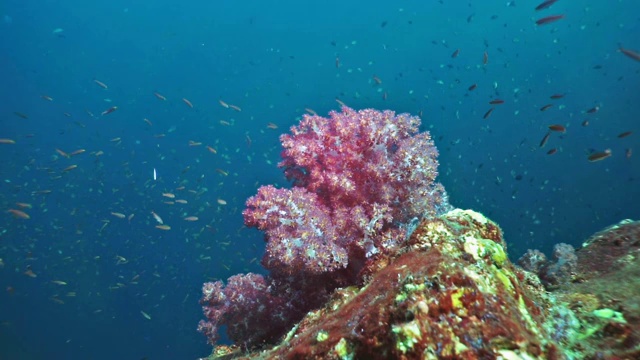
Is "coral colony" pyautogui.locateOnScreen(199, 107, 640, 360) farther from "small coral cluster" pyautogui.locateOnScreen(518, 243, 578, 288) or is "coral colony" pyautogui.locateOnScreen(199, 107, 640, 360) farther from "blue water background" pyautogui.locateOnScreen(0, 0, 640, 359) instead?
"blue water background" pyautogui.locateOnScreen(0, 0, 640, 359)

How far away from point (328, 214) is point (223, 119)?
6204 cm

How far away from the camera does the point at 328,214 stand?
4301 mm

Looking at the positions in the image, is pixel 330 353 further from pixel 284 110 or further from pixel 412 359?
pixel 284 110

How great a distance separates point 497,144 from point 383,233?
54.8 metres

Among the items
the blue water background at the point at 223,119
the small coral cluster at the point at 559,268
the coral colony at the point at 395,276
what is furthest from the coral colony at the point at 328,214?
the blue water background at the point at 223,119

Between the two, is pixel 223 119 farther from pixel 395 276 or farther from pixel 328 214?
pixel 395 276

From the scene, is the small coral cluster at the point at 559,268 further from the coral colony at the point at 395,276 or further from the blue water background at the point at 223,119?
the blue water background at the point at 223,119

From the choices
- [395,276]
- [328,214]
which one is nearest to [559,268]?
[328,214]

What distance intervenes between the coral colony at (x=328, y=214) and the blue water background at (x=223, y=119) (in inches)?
1209

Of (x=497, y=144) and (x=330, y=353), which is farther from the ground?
(x=497, y=144)

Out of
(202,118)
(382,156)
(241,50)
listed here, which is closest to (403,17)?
(241,50)

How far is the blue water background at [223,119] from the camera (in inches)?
1654

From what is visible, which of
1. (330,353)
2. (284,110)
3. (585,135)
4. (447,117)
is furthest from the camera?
(284,110)

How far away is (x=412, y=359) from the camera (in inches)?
66.6
